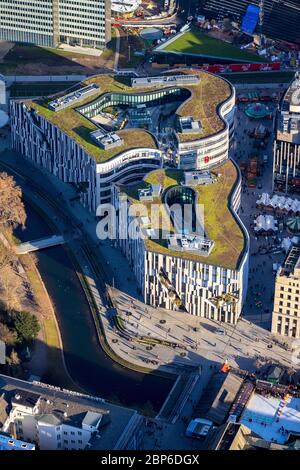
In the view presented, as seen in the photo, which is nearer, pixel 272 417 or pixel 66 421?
pixel 66 421

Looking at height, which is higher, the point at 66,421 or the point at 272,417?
the point at 66,421

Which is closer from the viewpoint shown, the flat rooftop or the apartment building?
the apartment building

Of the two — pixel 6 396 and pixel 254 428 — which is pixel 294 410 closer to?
pixel 254 428

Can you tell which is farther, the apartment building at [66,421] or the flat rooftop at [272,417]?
the flat rooftop at [272,417]
